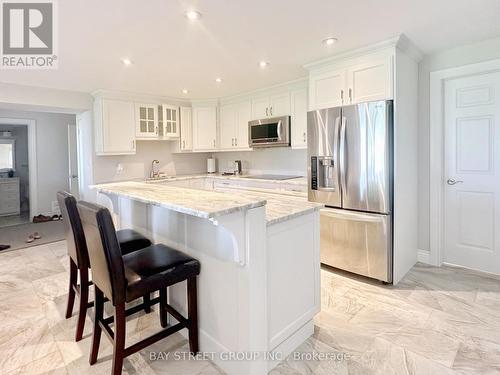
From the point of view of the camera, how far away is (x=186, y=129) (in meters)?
5.30

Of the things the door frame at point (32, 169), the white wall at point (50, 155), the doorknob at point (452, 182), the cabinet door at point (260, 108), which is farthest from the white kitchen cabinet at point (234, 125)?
the door frame at point (32, 169)

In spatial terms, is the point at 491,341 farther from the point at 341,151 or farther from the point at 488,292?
the point at 341,151

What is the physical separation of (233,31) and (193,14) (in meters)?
0.41

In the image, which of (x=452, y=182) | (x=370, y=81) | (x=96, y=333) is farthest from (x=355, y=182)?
(x=96, y=333)

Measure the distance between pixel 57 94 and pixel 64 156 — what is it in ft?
8.71

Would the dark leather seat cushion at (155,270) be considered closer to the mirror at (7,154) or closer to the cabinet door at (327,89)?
the cabinet door at (327,89)

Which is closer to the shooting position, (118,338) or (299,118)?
(118,338)

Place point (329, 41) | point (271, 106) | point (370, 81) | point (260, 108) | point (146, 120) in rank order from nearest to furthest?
point (329, 41) < point (370, 81) < point (271, 106) < point (260, 108) < point (146, 120)

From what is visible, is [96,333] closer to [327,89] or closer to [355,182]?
[355,182]

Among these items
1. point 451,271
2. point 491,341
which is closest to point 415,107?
point 451,271

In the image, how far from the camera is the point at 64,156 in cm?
645

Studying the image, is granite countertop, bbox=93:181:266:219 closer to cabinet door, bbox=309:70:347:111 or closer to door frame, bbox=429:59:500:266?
cabinet door, bbox=309:70:347:111

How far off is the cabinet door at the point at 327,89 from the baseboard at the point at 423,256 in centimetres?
194

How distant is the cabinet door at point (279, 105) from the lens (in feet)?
13.9
